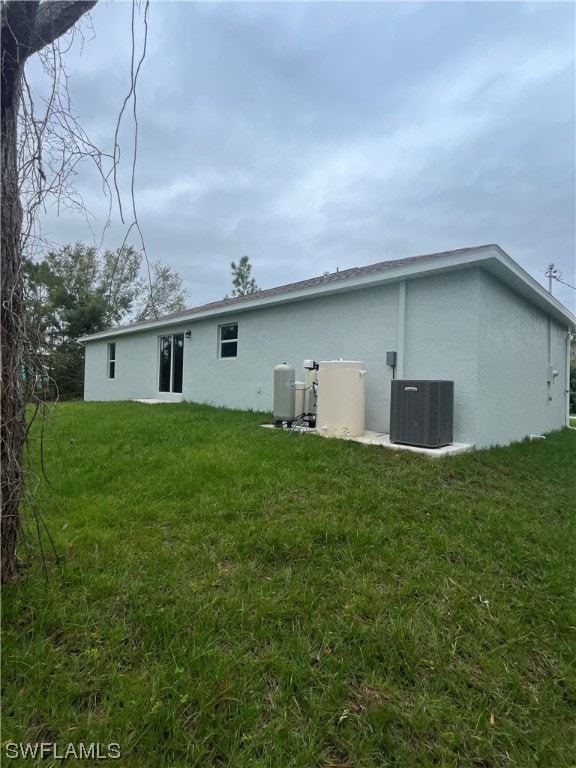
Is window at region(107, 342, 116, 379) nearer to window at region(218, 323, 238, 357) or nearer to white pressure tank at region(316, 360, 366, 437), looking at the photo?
window at region(218, 323, 238, 357)

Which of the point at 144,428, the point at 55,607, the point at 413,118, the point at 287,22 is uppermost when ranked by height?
the point at 413,118

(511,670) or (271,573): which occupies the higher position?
(271,573)

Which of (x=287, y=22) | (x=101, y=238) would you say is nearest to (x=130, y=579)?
(x=101, y=238)

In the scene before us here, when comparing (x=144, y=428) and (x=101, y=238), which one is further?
(x=144, y=428)

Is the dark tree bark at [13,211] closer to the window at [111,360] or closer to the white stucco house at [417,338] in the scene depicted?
the white stucco house at [417,338]

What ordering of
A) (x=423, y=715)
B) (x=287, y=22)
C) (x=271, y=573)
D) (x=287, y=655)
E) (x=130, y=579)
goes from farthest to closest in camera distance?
(x=287, y=22) → (x=271, y=573) → (x=130, y=579) → (x=287, y=655) → (x=423, y=715)

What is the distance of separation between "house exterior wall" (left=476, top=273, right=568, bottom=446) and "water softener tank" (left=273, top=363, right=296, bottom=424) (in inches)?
118

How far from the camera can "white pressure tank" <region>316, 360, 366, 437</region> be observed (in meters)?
5.88

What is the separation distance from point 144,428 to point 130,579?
424 centimetres

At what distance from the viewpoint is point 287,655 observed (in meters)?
1.85

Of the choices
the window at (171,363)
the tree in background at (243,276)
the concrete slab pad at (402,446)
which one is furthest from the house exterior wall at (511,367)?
the tree in background at (243,276)

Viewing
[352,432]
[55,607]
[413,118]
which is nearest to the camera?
[55,607]

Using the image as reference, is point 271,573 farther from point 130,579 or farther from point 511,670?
point 511,670

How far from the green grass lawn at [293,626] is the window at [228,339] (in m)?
5.98
